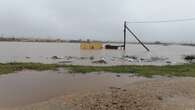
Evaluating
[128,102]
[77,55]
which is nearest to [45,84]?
[128,102]

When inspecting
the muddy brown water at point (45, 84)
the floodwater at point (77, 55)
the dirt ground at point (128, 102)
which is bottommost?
the floodwater at point (77, 55)

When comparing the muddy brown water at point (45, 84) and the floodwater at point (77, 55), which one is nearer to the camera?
the muddy brown water at point (45, 84)

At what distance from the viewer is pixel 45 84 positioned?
21.8m

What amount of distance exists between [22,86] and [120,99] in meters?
10.0

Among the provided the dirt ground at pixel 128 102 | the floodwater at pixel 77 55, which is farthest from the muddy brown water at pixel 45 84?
the floodwater at pixel 77 55

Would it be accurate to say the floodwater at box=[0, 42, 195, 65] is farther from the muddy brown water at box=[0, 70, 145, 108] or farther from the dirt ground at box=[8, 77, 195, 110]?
the dirt ground at box=[8, 77, 195, 110]

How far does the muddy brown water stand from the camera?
1709 cm

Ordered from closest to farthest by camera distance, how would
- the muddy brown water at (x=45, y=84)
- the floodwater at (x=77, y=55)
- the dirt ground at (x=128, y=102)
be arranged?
the dirt ground at (x=128, y=102) < the muddy brown water at (x=45, y=84) < the floodwater at (x=77, y=55)

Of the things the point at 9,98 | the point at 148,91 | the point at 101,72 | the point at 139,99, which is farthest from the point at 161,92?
the point at 101,72

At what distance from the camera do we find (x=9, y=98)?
16844 mm

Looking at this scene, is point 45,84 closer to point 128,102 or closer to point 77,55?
point 128,102

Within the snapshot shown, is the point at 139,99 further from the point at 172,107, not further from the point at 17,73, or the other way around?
the point at 17,73

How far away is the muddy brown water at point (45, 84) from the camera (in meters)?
17.1

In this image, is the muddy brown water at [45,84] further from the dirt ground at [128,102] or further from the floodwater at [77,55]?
the floodwater at [77,55]
